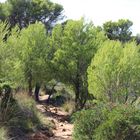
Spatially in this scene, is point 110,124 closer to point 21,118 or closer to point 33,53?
point 21,118

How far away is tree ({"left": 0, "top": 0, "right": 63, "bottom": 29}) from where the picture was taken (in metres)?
46.8

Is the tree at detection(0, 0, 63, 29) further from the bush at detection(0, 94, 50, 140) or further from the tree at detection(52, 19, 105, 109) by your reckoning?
the bush at detection(0, 94, 50, 140)

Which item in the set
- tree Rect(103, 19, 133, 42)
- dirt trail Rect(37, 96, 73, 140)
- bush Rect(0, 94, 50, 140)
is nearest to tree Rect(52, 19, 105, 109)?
dirt trail Rect(37, 96, 73, 140)

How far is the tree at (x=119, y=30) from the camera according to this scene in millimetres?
52531

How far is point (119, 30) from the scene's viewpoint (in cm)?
5341

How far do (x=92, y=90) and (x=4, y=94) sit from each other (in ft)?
17.7

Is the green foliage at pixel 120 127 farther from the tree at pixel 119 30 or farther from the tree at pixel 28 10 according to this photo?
the tree at pixel 119 30

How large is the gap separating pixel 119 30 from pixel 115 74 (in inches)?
1257

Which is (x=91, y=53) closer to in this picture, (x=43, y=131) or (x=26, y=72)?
(x=26, y=72)

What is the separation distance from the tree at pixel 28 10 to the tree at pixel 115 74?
24700mm

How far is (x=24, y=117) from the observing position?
19359 millimetres

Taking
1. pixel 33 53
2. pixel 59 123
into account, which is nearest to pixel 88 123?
pixel 59 123

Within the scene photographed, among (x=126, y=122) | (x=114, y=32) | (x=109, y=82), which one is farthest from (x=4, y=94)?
(x=114, y=32)

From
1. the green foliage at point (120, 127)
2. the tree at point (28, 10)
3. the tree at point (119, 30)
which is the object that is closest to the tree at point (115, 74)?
the green foliage at point (120, 127)
